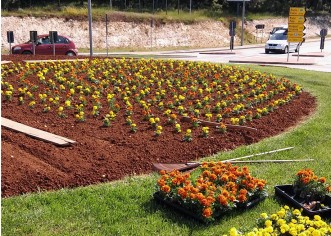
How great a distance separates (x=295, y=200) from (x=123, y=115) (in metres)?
3.90

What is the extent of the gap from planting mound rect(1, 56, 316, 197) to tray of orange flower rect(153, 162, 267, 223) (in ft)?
3.51

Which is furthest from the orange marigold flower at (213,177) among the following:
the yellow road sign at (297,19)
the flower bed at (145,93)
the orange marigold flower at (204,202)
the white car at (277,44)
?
the white car at (277,44)

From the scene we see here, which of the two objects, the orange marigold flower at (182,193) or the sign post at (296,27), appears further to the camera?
the sign post at (296,27)

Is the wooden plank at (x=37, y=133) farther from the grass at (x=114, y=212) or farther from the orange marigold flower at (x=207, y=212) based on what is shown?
the orange marigold flower at (x=207, y=212)

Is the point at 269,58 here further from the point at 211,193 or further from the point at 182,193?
the point at 182,193

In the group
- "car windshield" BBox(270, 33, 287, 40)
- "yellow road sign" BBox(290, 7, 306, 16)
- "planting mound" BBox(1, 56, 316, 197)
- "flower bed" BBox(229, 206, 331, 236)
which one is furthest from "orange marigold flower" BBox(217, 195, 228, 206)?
"car windshield" BBox(270, 33, 287, 40)

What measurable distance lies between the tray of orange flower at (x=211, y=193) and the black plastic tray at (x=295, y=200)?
23 cm

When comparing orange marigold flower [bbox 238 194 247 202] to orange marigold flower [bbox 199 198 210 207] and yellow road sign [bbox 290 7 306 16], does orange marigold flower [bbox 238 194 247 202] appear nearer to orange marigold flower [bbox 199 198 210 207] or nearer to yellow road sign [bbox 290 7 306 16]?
orange marigold flower [bbox 199 198 210 207]

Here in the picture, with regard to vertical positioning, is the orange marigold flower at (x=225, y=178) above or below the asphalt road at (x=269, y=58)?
above

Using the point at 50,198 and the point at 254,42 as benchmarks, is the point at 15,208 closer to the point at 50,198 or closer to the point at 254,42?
the point at 50,198

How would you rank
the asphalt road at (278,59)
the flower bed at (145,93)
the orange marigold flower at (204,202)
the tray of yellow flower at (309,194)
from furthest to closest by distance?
the asphalt road at (278,59) < the flower bed at (145,93) < the tray of yellow flower at (309,194) < the orange marigold flower at (204,202)

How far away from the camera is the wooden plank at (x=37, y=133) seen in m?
6.06

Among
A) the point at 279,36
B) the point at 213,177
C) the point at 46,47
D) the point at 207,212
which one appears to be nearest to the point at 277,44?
the point at 279,36

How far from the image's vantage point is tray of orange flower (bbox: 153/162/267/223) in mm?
4180
